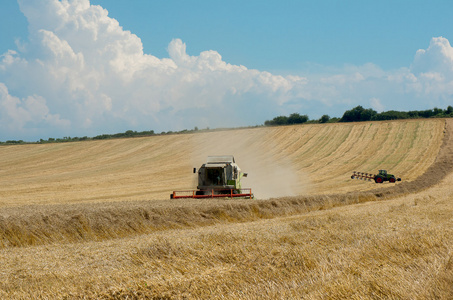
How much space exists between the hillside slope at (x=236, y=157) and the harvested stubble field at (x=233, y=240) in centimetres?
48

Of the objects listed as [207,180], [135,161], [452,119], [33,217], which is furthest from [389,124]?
[33,217]

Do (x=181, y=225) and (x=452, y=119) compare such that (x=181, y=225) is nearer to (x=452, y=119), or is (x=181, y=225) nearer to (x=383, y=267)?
(x=383, y=267)

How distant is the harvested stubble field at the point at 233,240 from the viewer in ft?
17.5

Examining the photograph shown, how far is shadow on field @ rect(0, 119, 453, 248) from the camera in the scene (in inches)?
501

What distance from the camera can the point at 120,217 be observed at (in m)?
14.6

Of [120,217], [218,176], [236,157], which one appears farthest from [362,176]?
[120,217]

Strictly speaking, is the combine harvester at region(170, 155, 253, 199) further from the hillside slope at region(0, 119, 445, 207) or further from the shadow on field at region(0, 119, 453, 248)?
the hillside slope at region(0, 119, 445, 207)

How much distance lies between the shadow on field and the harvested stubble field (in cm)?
4

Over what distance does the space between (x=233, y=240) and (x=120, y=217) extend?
7471 millimetres

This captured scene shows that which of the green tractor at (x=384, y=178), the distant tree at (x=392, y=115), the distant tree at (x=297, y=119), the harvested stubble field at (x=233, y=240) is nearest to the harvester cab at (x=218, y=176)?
the harvested stubble field at (x=233, y=240)

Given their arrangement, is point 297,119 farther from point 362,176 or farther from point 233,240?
point 233,240

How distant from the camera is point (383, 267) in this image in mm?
5930

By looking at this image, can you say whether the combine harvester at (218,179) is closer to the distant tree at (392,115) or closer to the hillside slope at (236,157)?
the hillside slope at (236,157)

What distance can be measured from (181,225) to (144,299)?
33.2 feet
